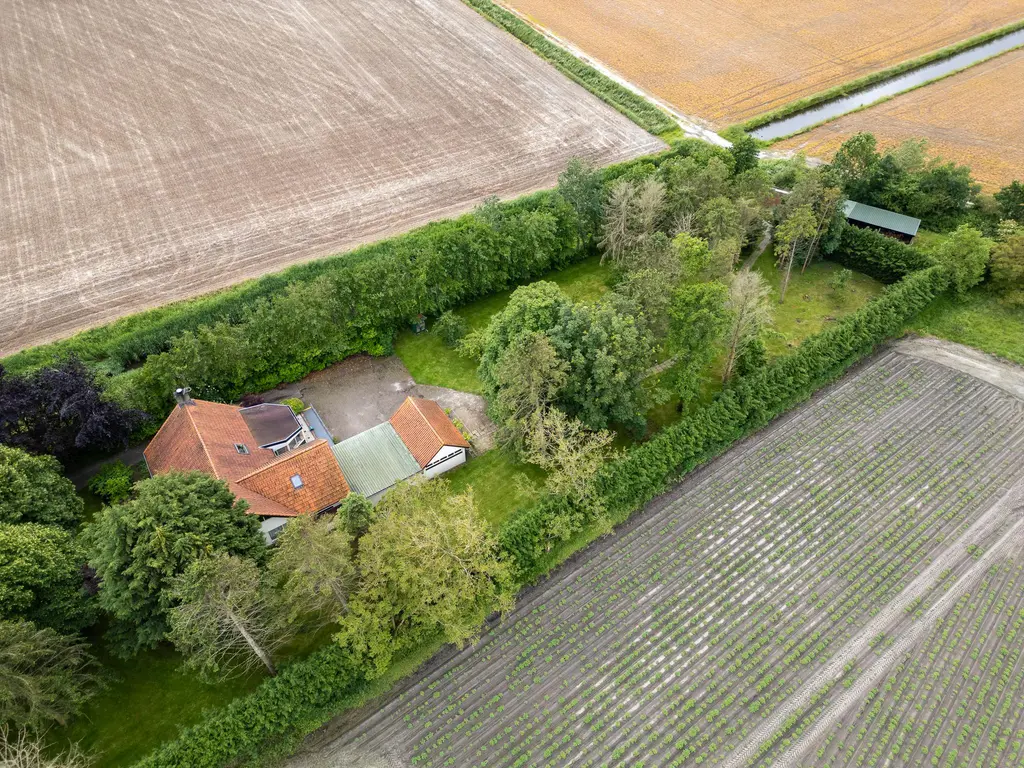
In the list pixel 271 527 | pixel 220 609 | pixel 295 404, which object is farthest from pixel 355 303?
pixel 220 609

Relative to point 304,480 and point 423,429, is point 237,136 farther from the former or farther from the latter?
point 304,480

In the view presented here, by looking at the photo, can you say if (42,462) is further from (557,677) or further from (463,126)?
(463,126)

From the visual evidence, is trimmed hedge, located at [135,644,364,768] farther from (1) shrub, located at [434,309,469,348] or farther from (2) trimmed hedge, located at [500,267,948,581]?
(1) shrub, located at [434,309,469,348]

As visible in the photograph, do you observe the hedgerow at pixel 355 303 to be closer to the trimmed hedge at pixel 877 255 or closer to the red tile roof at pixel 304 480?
the red tile roof at pixel 304 480

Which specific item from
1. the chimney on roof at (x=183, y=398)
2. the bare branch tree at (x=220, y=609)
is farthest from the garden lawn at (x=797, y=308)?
the chimney on roof at (x=183, y=398)

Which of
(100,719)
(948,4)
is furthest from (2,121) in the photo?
(948,4)

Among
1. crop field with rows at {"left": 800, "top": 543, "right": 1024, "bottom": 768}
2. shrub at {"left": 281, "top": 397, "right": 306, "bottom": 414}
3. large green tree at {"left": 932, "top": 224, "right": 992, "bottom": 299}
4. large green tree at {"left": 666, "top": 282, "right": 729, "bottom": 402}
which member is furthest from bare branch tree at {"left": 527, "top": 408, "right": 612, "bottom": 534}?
large green tree at {"left": 932, "top": 224, "right": 992, "bottom": 299}
